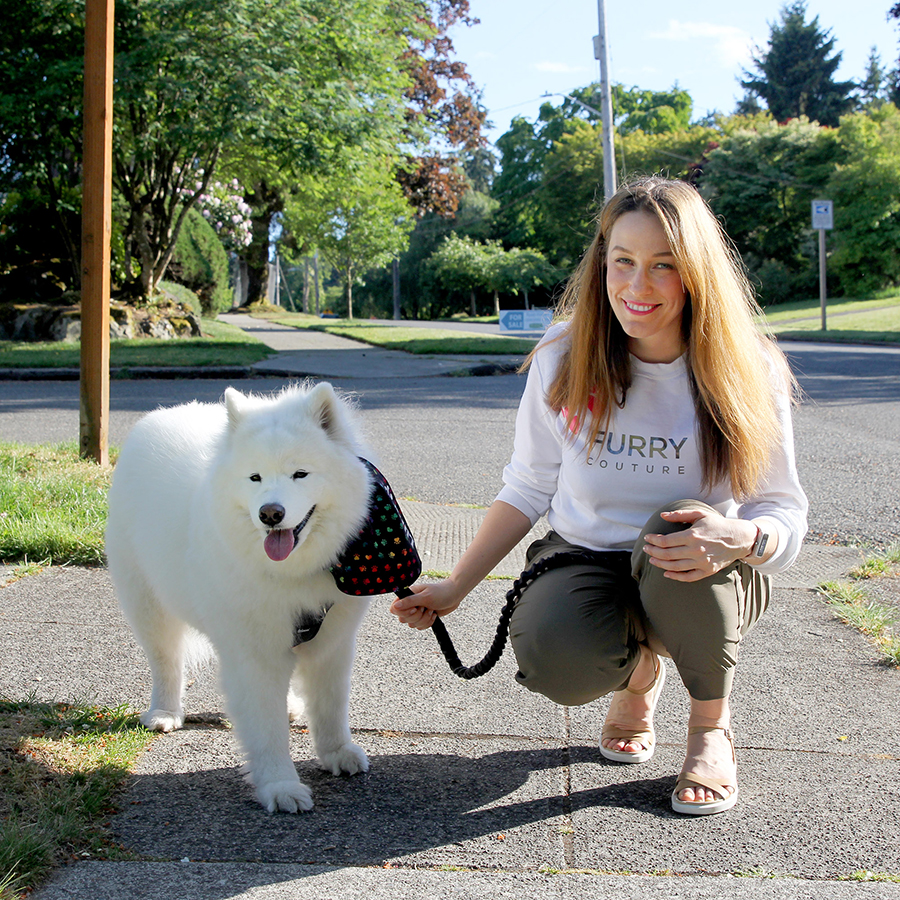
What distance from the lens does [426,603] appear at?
2.65 meters

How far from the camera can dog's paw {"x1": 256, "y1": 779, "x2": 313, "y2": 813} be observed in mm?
2389

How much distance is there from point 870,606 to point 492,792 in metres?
2.19

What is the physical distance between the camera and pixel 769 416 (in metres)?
2.58

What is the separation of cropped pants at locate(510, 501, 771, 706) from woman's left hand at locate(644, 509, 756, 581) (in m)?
A: 0.06

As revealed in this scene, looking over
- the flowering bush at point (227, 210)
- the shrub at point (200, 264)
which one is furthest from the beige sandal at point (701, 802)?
the shrub at point (200, 264)

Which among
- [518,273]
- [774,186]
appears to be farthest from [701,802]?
[518,273]

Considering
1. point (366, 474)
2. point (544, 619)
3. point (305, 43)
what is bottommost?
point (544, 619)

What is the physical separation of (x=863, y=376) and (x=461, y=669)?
40.7ft

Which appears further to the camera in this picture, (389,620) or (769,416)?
(389,620)

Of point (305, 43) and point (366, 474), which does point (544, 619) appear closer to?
point (366, 474)

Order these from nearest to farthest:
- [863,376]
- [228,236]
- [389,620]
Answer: [389,620] < [863,376] < [228,236]

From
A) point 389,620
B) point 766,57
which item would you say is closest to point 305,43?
point 389,620

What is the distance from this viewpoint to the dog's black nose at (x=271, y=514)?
229cm

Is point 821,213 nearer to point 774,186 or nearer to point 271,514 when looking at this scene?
point 774,186
